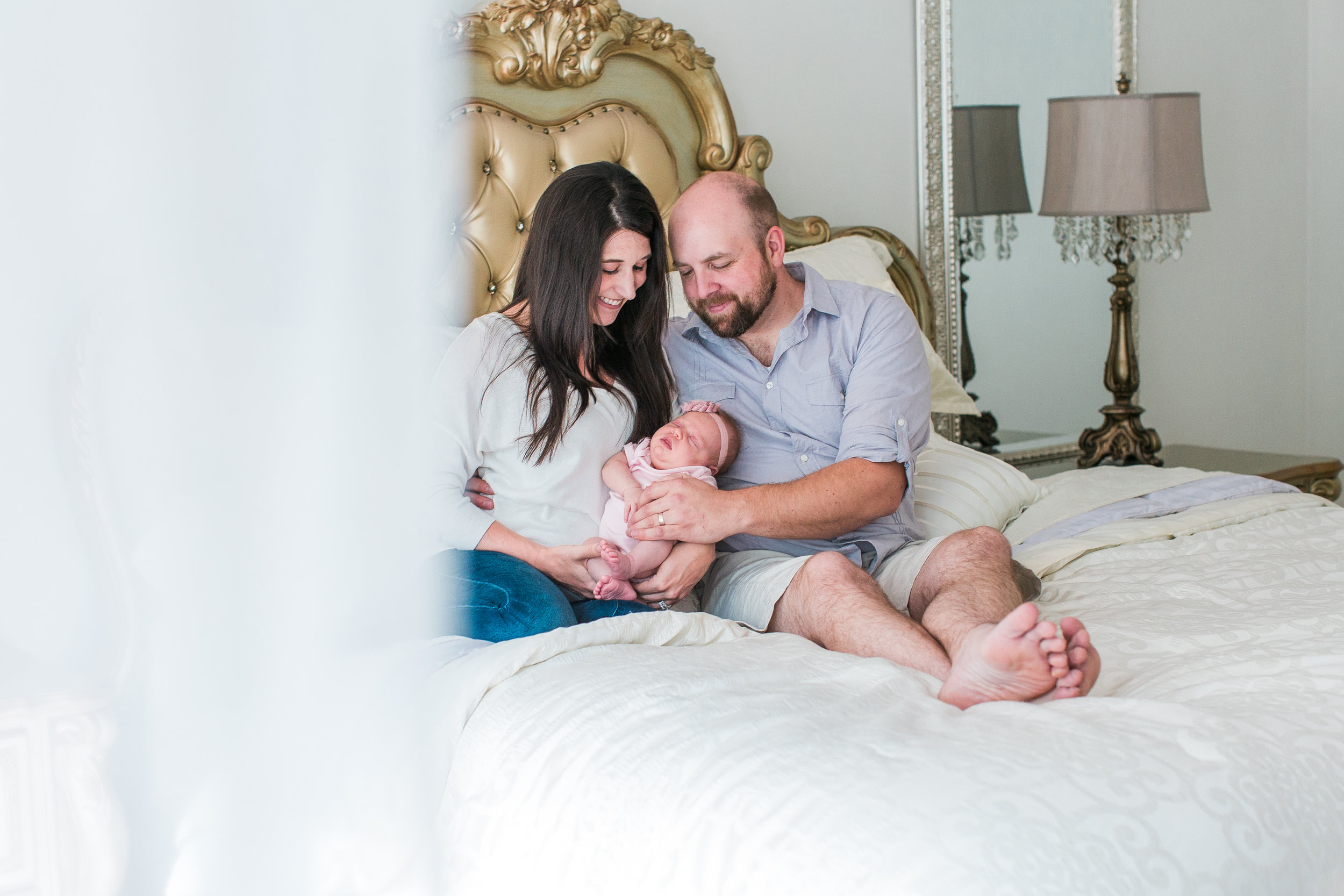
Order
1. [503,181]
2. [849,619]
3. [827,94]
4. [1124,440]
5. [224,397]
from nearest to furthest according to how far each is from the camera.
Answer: [224,397] → [849,619] → [503,181] → [827,94] → [1124,440]

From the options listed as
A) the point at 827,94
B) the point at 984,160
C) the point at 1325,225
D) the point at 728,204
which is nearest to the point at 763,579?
the point at 728,204

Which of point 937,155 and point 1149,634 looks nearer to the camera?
point 1149,634

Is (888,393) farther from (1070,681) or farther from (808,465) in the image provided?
(1070,681)

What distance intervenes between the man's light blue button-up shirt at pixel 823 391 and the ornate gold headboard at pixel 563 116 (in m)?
0.43

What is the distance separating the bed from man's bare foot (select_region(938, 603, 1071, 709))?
0.03 m

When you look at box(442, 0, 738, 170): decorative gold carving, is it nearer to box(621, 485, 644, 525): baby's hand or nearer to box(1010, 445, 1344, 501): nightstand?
box(621, 485, 644, 525): baby's hand

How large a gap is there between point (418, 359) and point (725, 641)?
0.74 m

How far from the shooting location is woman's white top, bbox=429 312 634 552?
1.39 metres

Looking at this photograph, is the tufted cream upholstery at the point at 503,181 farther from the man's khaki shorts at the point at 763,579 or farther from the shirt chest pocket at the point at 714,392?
the man's khaki shorts at the point at 763,579

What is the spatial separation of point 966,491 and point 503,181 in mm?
974

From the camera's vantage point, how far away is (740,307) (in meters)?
1.69

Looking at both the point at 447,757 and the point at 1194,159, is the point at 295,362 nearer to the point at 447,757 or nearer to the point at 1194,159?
the point at 447,757

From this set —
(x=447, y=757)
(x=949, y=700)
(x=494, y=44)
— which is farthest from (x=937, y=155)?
(x=447, y=757)

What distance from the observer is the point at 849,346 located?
1.69 meters
